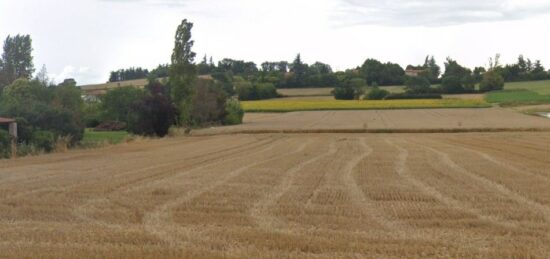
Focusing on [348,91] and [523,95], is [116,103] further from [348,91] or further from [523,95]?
[523,95]

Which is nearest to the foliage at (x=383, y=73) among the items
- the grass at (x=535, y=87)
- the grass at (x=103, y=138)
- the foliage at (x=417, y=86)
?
the foliage at (x=417, y=86)

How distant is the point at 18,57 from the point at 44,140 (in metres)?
99.3

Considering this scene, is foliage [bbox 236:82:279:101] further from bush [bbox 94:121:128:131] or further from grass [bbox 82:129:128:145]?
grass [bbox 82:129:128:145]

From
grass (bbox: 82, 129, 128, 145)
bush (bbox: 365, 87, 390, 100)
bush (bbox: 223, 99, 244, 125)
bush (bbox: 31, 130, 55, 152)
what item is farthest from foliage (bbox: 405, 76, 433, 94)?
bush (bbox: 31, 130, 55, 152)

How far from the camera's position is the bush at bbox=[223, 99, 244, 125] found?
88.2 meters

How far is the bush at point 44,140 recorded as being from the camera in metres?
46.3

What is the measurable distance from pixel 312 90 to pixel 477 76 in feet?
116

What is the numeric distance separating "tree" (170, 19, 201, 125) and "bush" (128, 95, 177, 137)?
5285 millimetres

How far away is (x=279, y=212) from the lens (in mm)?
13438

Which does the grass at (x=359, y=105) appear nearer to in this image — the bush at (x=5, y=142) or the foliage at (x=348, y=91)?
the foliage at (x=348, y=91)

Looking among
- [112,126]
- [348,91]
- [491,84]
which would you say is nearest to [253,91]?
[348,91]

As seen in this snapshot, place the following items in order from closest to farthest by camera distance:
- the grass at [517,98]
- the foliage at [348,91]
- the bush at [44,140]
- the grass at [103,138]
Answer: the bush at [44,140] → the grass at [103,138] → the grass at [517,98] → the foliage at [348,91]

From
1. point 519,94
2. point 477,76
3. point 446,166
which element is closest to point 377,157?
point 446,166

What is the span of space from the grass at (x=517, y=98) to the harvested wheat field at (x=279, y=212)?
278 feet
